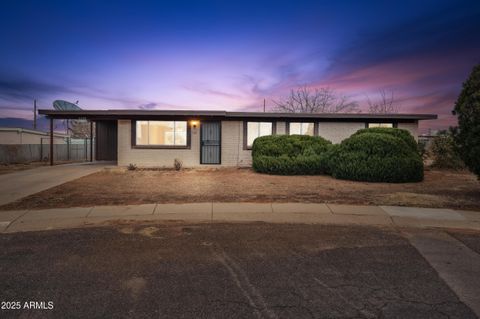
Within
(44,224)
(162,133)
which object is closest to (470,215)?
(44,224)

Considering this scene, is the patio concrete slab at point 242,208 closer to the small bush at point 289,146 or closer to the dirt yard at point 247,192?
the dirt yard at point 247,192

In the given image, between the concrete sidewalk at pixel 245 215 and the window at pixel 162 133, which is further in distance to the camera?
the window at pixel 162 133

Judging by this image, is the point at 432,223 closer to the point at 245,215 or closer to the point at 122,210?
the point at 245,215

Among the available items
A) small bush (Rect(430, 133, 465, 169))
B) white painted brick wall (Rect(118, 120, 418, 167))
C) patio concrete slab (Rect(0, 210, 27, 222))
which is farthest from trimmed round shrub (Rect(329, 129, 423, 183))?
patio concrete slab (Rect(0, 210, 27, 222))

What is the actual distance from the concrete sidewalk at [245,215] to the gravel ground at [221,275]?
811 millimetres

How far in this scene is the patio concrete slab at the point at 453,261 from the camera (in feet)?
10.6

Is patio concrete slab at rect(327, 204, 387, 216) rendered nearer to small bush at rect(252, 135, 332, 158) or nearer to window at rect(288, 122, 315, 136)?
small bush at rect(252, 135, 332, 158)

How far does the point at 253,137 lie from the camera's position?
17141 millimetres

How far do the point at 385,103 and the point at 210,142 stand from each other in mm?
24800

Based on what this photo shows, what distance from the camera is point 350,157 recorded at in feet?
40.2

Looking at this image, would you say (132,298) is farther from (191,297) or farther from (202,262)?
(202,262)

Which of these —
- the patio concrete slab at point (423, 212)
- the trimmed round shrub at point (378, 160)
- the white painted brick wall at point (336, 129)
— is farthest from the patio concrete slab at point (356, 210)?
the white painted brick wall at point (336, 129)

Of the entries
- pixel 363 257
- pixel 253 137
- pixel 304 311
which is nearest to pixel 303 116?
pixel 253 137

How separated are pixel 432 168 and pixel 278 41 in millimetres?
11869
